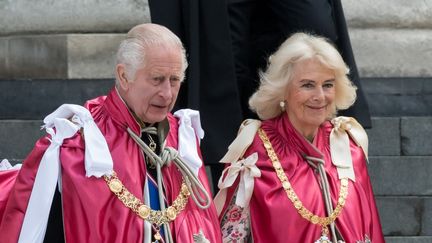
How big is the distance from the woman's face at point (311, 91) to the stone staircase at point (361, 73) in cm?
168

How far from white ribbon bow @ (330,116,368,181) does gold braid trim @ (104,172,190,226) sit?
85 centimetres

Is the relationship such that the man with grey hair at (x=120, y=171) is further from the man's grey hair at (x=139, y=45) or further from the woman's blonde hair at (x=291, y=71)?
the woman's blonde hair at (x=291, y=71)

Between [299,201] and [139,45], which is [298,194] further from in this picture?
[139,45]

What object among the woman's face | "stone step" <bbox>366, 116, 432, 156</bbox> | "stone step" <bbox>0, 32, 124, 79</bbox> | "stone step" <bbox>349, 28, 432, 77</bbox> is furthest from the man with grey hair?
"stone step" <bbox>349, 28, 432, 77</bbox>

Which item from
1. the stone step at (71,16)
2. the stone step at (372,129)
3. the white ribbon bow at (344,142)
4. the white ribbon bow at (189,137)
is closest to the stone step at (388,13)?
the stone step at (372,129)

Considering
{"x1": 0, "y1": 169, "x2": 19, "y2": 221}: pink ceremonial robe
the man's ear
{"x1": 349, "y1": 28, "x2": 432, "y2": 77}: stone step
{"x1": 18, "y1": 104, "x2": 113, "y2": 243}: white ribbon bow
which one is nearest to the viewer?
{"x1": 18, "y1": 104, "x2": 113, "y2": 243}: white ribbon bow

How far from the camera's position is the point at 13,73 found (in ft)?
24.8

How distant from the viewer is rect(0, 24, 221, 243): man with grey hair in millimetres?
4707

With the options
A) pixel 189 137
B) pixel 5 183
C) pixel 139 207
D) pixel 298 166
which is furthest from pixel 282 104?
pixel 5 183

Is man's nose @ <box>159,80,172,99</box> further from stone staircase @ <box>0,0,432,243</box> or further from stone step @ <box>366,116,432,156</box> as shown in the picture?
stone step @ <box>366,116,432,156</box>

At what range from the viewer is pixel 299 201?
209 inches

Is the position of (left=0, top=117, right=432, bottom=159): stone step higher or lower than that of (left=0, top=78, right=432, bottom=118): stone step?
lower

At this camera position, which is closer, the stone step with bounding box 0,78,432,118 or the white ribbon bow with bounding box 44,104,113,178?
the white ribbon bow with bounding box 44,104,113,178

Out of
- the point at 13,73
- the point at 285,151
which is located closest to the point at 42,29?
the point at 13,73
